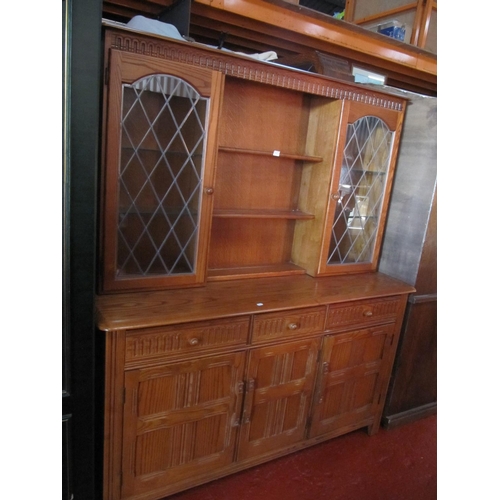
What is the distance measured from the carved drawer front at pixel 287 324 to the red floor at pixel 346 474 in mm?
745

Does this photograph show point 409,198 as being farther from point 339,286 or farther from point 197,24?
point 197,24

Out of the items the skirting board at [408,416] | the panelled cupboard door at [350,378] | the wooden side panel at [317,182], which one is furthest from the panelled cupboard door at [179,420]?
the skirting board at [408,416]

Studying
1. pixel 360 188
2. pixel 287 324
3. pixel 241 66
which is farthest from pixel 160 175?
pixel 360 188

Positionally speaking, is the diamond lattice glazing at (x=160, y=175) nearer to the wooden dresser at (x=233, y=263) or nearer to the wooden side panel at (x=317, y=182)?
the wooden dresser at (x=233, y=263)

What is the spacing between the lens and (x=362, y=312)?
2.03 meters

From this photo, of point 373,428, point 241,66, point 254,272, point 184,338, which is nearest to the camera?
point 184,338

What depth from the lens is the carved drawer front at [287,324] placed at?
1.72 metres

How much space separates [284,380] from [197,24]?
1.75m

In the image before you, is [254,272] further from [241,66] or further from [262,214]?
[241,66]

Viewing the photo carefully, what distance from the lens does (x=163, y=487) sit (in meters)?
1.69

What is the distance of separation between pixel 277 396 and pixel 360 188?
3.97ft
